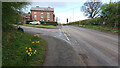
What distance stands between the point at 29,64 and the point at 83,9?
47.9 meters

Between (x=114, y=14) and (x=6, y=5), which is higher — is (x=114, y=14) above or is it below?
above

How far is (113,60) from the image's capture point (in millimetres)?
4680

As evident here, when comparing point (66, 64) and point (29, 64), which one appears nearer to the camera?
point (29, 64)

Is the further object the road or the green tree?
the green tree

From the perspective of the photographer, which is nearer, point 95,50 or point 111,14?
point 95,50

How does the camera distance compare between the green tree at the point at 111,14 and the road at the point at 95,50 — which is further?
the green tree at the point at 111,14

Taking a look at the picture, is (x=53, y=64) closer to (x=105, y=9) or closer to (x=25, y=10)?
(x=25, y=10)

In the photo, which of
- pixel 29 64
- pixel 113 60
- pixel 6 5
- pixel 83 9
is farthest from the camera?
pixel 83 9

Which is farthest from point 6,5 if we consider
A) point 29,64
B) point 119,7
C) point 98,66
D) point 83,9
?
point 83,9

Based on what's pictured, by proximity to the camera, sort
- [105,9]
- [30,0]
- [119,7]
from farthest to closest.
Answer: [105,9] → [119,7] → [30,0]

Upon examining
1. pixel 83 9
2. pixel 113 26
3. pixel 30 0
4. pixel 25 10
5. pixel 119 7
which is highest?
pixel 83 9

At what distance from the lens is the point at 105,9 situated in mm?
19328

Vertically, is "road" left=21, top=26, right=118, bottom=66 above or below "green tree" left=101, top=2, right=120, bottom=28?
below

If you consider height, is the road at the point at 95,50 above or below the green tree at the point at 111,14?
below
